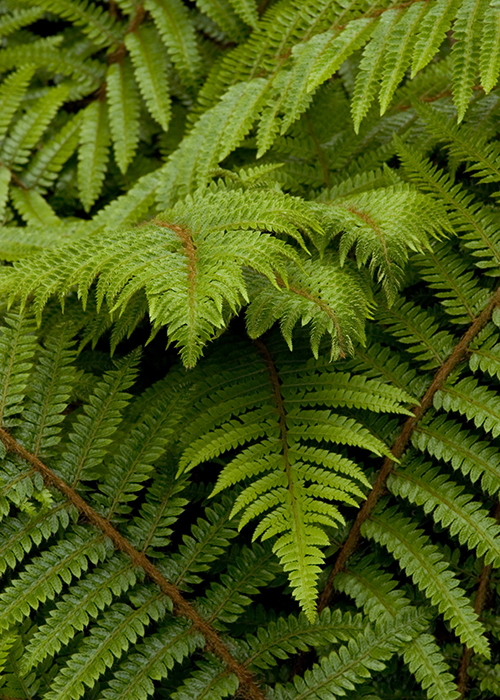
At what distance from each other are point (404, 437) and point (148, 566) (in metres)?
0.75

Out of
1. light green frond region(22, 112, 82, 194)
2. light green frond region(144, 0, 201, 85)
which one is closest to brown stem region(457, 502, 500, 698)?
light green frond region(144, 0, 201, 85)

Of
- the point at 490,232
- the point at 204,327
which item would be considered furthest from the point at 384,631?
the point at 490,232

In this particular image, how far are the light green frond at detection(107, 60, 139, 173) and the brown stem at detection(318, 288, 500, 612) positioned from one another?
1.47 m

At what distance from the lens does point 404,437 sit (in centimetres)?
176

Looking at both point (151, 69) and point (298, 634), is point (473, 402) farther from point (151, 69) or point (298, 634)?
point (151, 69)

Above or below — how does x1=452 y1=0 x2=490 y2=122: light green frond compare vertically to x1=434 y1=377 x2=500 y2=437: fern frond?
above

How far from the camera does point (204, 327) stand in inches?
53.4

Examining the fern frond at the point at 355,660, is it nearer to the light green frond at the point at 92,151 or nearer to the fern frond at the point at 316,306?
the fern frond at the point at 316,306

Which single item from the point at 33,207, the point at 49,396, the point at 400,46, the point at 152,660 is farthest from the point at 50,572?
the point at 400,46

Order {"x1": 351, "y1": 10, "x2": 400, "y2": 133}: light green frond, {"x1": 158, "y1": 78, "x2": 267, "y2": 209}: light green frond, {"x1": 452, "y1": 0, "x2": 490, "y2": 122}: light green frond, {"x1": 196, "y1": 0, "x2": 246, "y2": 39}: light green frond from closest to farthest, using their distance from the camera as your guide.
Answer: {"x1": 452, "y1": 0, "x2": 490, "y2": 122}: light green frond → {"x1": 351, "y1": 10, "x2": 400, "y2": 133}: light green frond → {"x1": 158, "y1": 78, "x2": 267, "y2": 209}: light green frond → {"x1": 196, "y1": 0, "x2": 246, "y2": 39}: light green frond

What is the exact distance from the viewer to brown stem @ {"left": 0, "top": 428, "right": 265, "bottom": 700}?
157cm

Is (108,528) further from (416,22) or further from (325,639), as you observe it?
(416,22)

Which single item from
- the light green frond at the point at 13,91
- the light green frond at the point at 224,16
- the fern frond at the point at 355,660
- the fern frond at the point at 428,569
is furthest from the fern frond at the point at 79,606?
the light green frond at the point at 224,16

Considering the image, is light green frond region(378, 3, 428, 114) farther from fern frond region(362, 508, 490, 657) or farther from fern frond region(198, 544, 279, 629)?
fern frond region(198, 544, 279, 629)
